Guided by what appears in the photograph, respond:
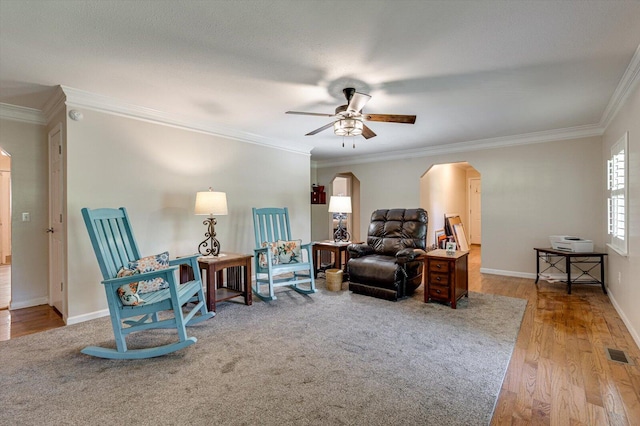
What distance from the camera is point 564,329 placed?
114 inches

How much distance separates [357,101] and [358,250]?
2.03 metres

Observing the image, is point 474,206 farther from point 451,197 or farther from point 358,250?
point 358,250

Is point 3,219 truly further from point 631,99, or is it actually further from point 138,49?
point 631,99

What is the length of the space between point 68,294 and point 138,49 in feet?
7.95

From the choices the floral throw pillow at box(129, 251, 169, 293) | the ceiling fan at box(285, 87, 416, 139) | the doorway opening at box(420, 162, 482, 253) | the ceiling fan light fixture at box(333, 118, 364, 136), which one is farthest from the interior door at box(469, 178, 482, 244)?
the floral throw pillow at box(129, 251, 169, 293)

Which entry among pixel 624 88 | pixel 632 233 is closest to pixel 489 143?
pixel 624 88

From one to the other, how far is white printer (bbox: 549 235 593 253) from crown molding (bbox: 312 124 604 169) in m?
1.47

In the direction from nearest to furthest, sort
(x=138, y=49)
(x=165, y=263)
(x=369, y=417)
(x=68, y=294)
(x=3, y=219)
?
(x=369, y=417) → (x=138, y=49) → (x=165, y=263) → (x=68, y=294) → (x=3, y=219)

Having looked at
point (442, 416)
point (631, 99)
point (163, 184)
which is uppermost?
point (631, 99)

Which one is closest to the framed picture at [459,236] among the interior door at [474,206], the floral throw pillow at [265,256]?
the interior door at [474,206]

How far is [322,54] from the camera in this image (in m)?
2.30

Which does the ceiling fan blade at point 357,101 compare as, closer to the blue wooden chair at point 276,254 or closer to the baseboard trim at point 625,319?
the blue wooden chair at point 276,254

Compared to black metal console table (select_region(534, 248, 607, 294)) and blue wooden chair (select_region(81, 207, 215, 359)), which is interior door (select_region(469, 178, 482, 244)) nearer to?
black metal console table (select_region(534, 248, 607, 294))

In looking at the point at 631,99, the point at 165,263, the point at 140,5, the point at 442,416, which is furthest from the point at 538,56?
the point at 165,263
